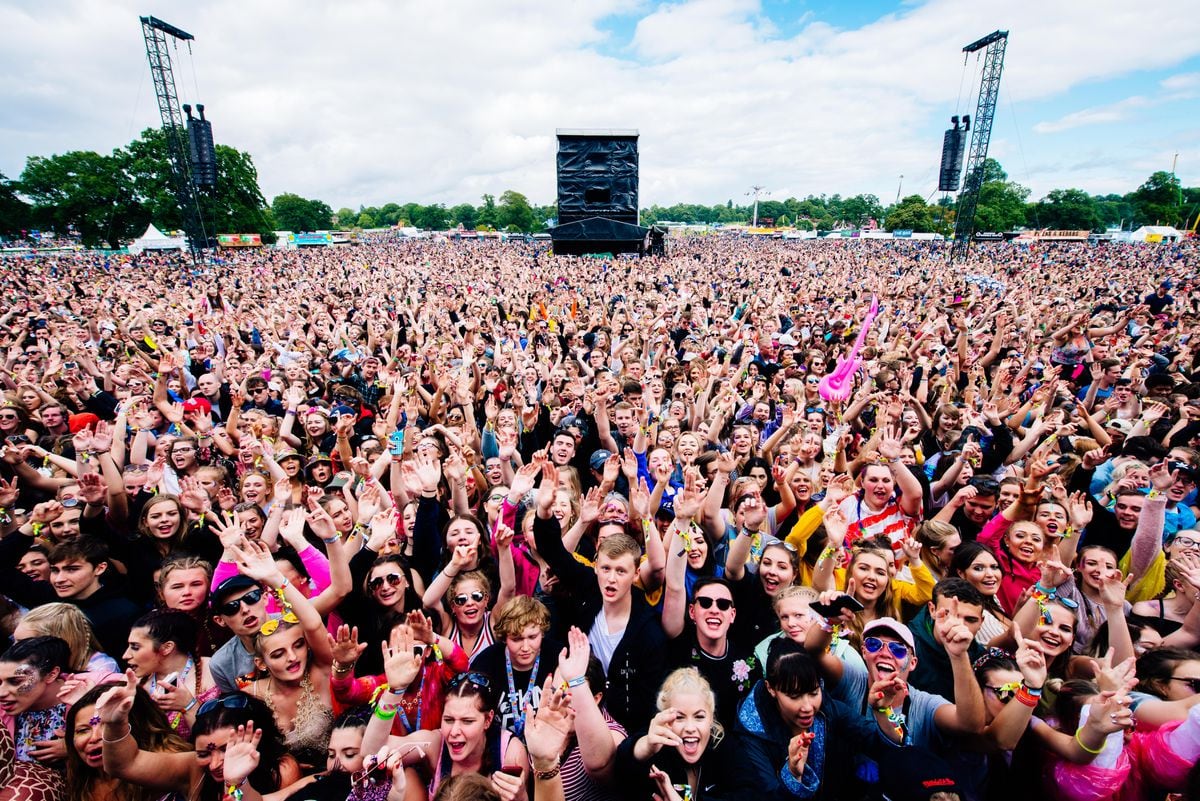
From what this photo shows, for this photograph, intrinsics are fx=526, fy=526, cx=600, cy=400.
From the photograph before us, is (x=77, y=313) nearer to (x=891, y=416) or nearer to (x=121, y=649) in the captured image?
(x=121, y=649)

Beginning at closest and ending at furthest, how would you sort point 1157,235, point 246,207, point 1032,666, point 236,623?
point 1032,666, point 236,623, point 1157,235, point 246,207

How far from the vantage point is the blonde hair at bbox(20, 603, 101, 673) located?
2.29m

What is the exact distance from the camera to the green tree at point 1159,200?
68125mm

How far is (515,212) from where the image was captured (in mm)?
105812

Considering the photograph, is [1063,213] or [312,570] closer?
[312,570]

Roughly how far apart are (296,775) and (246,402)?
5.85 meters

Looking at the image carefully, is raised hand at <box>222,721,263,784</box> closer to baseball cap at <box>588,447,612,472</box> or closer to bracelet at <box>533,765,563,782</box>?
bracelet at <box>533,765,563,782</box>

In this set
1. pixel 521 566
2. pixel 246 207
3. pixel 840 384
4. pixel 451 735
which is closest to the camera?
pixel 451 735

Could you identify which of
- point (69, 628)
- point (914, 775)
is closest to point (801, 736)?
point (914, 775)

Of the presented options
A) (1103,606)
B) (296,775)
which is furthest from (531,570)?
(1103,606)

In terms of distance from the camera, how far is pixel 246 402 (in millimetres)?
6719

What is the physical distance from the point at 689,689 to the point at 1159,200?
109 m

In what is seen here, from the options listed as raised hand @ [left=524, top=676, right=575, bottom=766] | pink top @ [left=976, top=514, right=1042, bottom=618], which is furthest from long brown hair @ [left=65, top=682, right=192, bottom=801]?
pink top @ [left=976, top=514, right=1042, bottom=618]

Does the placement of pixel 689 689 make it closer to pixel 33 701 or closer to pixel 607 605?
pixel 607 605
